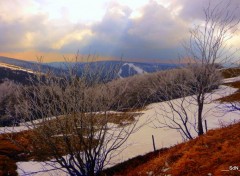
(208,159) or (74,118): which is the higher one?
(74,118)

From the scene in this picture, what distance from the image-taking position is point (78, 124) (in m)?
9.38

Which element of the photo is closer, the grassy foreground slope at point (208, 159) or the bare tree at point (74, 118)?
the grassy foreground slope at point (208, 159)

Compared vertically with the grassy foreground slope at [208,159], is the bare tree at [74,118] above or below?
above

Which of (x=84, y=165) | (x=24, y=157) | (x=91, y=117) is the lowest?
(x=24, y=157)

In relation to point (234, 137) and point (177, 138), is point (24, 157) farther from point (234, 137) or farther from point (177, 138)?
point (234, 137)

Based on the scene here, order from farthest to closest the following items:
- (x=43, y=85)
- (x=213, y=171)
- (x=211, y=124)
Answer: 1. (x=211, y=124)
2. (x=43, y=85)
3. (x=213, y=171)

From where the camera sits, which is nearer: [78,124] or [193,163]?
[193,163]

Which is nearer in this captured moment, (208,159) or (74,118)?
(208,159)

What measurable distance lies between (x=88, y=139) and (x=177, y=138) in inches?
674

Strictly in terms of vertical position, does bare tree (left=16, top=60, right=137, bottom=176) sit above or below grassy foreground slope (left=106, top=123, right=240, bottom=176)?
above

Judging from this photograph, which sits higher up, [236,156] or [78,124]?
[78,124]

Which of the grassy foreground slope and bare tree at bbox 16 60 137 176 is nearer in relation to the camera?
the grassy foreground slope

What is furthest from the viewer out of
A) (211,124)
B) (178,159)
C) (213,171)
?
(211,124)

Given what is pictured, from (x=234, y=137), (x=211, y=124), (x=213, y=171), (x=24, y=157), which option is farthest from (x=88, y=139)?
(x=211, y=124)
